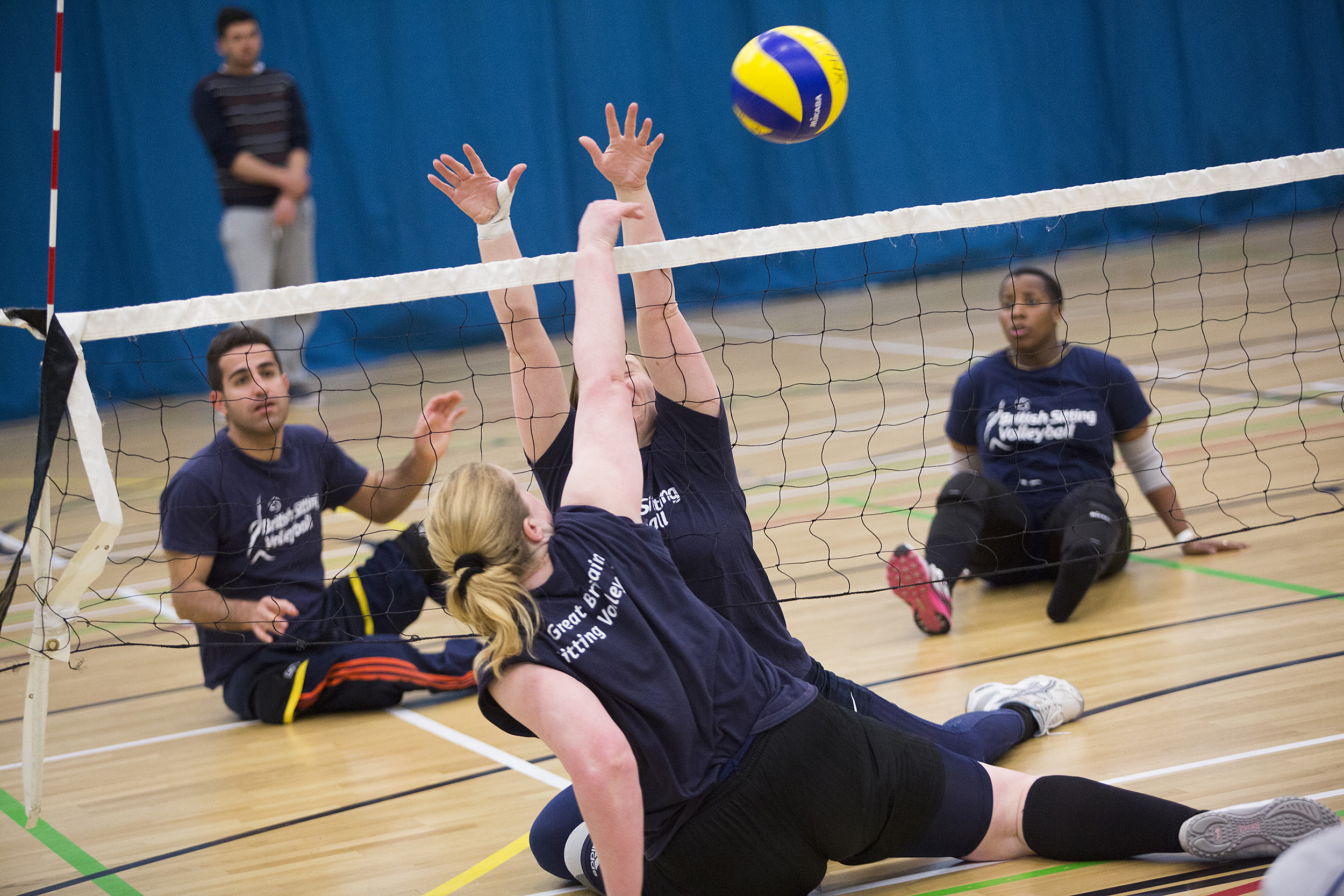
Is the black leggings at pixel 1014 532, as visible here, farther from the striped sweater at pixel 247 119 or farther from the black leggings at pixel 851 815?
the striped sweater at pixel 247 119

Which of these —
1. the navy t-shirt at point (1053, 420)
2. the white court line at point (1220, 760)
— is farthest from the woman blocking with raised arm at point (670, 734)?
the navy t-shirt at point (1053, 420)

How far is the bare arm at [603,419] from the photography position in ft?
8.17

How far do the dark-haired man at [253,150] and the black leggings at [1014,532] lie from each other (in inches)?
222

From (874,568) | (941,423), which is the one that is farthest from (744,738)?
(941,423)

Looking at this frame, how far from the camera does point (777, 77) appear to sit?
3688 millimetres

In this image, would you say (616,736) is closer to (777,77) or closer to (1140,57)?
(777,77)

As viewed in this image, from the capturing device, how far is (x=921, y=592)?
4191 millimetres

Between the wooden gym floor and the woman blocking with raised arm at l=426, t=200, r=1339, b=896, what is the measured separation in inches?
5.0

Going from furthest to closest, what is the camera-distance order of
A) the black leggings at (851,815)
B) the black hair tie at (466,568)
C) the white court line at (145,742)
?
the white court line at (145,742), the black leggings at (851,815), the black hair tie at (466,568)

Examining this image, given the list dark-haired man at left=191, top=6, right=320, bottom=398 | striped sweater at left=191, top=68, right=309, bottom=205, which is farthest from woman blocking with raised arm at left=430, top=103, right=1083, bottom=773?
striped sweater at left=191, top=68, right=309, bottom=205

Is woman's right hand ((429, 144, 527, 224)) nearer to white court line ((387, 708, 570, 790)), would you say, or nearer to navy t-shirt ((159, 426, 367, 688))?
navy t-shirt ((159, 426, 367, 688))

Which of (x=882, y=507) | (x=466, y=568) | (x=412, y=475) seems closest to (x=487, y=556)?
(x=466, y=568)

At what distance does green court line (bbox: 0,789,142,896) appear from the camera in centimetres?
298

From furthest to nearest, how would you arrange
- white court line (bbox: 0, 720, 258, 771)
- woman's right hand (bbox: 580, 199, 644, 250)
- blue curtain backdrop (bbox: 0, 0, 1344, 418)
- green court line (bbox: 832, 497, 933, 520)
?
blue curtain backdrop (bbox: 0, 0, 1344, 418) → green court line (bbox: 832, 497, 933, 520) → white court line (bbox: 0, 720, 258, 771) → woman's right hand (bbox: 580, 199, 644, 250)
